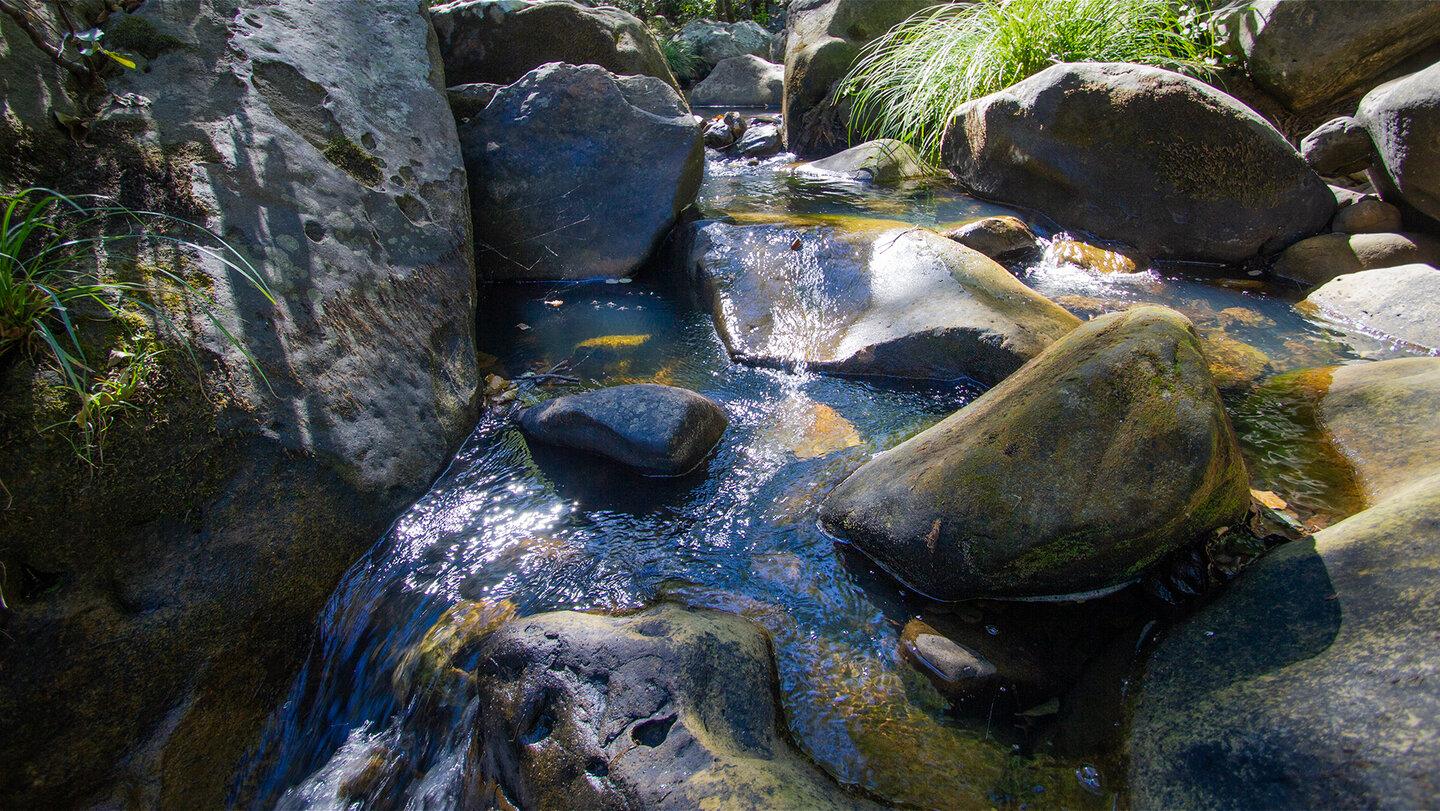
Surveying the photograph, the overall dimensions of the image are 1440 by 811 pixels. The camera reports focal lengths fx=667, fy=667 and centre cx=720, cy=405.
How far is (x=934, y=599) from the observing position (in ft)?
7.16

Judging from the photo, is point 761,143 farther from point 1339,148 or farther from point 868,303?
point 1339,148

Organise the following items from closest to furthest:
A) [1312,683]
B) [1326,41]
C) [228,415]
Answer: [1312,683], [228,415], [1326,41]

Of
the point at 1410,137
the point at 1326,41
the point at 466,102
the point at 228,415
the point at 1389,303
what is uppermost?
the point at 1326,41

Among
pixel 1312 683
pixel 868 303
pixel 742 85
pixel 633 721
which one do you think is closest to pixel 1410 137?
pixel 868 303

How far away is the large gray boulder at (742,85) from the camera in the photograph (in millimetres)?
12680

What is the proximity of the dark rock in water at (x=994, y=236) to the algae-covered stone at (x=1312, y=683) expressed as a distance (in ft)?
11.0

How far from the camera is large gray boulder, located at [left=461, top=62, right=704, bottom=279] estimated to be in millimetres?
4848

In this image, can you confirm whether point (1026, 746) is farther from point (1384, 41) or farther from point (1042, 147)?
point (1384, 41)

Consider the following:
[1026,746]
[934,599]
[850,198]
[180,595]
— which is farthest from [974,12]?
[180,595]

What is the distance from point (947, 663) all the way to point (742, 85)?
1297cm

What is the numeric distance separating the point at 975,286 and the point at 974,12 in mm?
5164

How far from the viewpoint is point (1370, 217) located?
14.2 ft

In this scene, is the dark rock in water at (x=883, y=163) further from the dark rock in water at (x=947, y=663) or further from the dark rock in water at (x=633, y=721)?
the dark rock in water at (x=633, y=721)

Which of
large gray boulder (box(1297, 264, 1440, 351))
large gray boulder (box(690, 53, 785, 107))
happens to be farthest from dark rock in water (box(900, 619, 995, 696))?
large gray boulder (box(690, 53, 785, 107))
